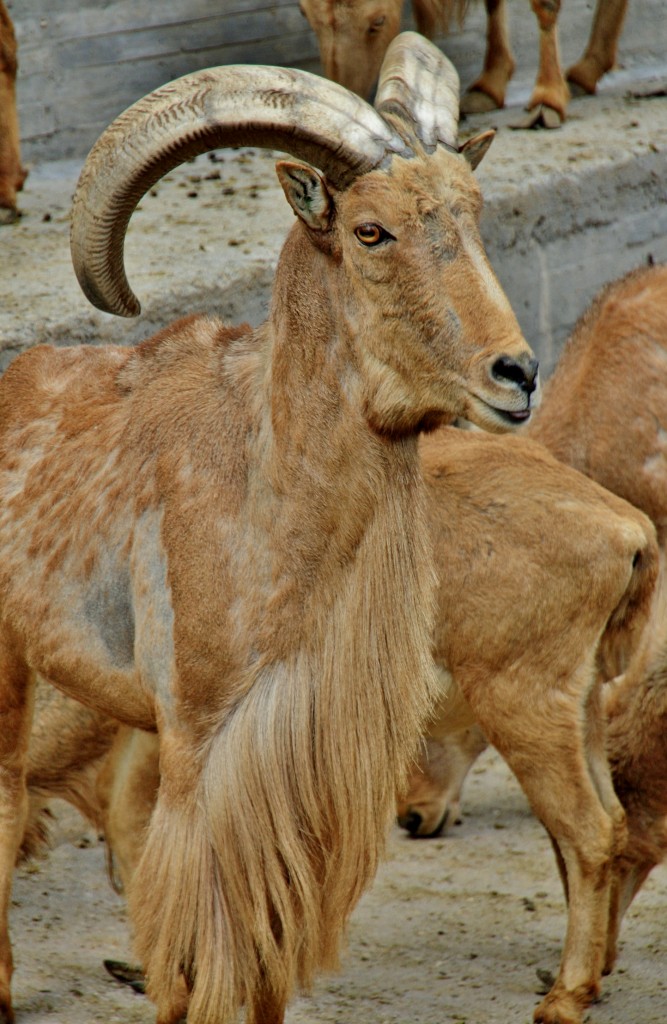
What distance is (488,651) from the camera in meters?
4.02

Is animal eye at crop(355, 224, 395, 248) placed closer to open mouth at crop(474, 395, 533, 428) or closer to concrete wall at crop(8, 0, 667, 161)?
open mouth at crop(474, 395, 533, 428)

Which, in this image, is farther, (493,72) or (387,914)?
(493,72)

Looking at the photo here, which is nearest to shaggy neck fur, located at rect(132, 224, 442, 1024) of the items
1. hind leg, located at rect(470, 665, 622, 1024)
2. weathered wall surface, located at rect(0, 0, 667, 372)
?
hind leg, located at rect(470, 665, 622, 1024)

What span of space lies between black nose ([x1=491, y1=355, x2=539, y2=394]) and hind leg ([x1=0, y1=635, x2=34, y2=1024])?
1.48 metres

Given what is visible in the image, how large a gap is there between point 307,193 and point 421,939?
2382mm

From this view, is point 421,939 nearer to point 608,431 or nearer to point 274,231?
point 608,431

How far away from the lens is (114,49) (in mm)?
7773

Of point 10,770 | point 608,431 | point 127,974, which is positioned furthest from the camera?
point 608,431

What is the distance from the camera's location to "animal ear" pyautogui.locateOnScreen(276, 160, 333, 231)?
2.94 meters

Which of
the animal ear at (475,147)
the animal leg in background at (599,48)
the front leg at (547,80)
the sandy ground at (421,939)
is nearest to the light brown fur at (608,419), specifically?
the sandy ground at (421,939)

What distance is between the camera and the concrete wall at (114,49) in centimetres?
755

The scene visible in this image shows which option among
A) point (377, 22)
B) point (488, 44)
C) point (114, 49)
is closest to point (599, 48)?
point (488, 44)

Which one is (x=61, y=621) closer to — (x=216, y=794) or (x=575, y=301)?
(x=216, y=794)

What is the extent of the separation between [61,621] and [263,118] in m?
1.23
